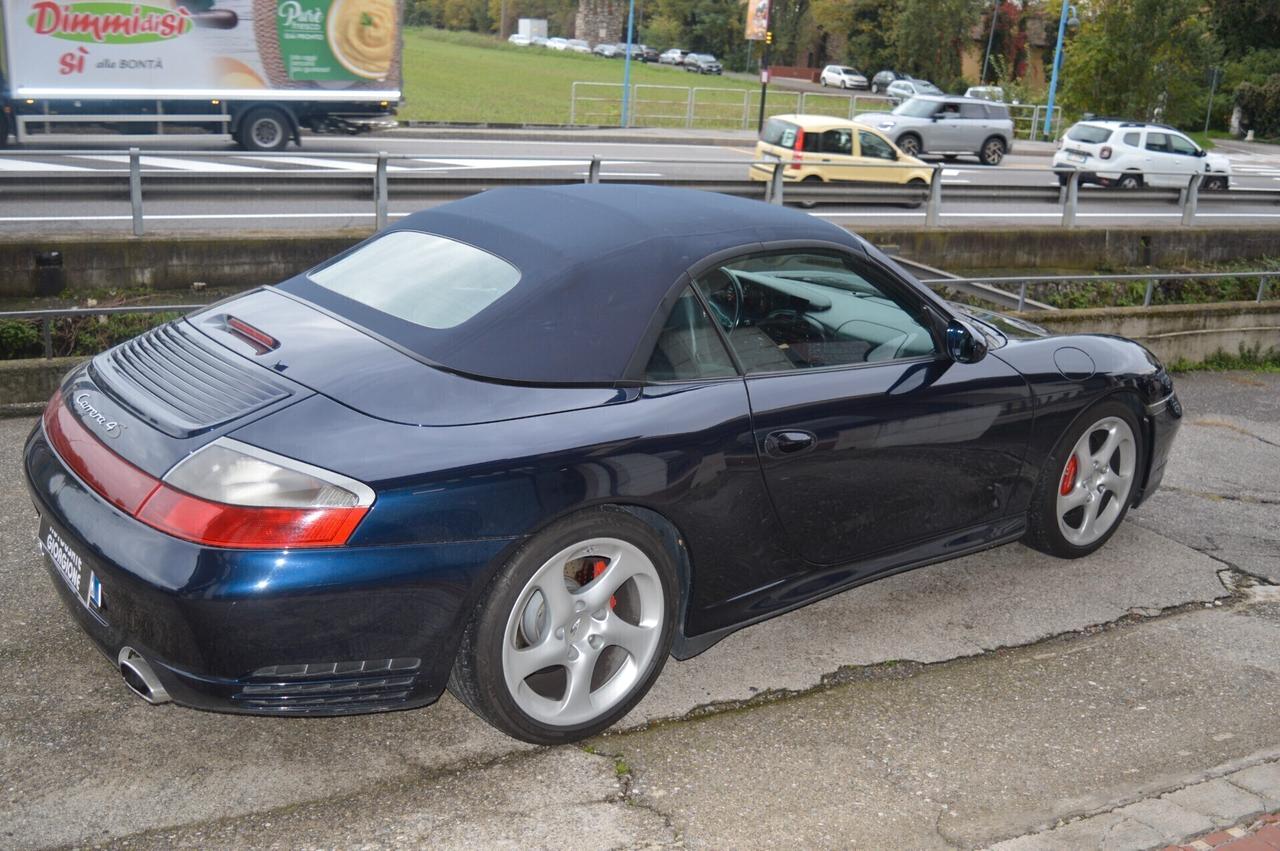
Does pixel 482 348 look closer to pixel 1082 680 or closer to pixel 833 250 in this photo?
pixel 833 250

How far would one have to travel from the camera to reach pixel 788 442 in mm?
4059

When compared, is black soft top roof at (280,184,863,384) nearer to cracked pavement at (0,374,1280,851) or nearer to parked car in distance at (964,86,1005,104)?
cracked pavement at (0,374,1280,851)

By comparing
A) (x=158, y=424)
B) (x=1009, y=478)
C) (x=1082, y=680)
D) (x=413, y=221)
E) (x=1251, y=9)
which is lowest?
(x=1082, y=680)

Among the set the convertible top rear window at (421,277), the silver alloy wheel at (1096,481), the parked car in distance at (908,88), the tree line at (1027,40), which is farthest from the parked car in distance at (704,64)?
the convertible top rear window at (421,277)

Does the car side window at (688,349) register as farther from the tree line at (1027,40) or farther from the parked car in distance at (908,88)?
the parked car in distance at (908,88)

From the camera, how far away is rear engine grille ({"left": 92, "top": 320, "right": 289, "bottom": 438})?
3363mm

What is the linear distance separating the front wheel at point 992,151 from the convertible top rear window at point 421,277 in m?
30.8

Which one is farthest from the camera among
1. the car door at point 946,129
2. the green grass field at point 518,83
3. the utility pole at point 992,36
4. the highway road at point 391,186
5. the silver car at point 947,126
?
the utility pole at point 992,36

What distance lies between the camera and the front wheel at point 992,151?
108ft

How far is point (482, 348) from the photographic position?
3613 mm

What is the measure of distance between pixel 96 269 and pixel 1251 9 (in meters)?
62.2

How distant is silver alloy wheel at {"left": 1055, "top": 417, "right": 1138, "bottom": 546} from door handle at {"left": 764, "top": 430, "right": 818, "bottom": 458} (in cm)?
162

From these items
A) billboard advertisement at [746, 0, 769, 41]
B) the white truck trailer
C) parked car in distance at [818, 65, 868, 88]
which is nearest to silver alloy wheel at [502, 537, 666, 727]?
the white truck trailer

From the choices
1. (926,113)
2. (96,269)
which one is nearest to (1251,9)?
(926,113)
